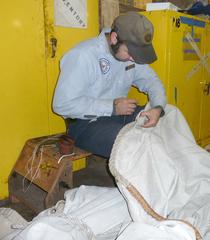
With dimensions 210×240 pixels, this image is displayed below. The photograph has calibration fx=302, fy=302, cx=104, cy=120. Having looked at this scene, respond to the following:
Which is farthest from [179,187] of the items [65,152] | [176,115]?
[65,152]

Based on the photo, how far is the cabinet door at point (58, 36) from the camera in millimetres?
2074

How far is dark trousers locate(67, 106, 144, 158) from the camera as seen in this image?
1.61 meters

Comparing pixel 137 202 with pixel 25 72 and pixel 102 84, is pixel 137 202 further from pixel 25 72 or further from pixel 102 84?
pixel 25 72

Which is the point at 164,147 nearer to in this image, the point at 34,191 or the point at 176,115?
the point at 176,115

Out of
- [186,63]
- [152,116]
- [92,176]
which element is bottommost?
[92,176]

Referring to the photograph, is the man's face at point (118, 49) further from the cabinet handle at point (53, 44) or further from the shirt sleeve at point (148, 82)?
the cabinet handle at point (53, 44)

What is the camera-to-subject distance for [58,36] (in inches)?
84.7

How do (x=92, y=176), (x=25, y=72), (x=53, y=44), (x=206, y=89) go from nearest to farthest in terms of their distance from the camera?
1. (x=25, y=72)
2. (x=53, y=44)
3. (x=92, y=176)
4. (x=206, y=89)

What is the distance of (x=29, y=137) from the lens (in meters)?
2.12

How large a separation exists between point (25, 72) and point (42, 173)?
2.23 ft

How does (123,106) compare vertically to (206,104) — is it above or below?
above

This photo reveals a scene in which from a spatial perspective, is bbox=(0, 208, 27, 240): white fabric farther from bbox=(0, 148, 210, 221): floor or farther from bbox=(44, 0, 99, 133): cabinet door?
bbox=(44, 0, 99, 133): cabinet door

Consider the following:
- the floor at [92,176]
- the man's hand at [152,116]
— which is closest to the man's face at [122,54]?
the man's hand at [152,116]

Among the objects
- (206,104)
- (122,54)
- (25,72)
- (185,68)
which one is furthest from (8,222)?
(206,104)
